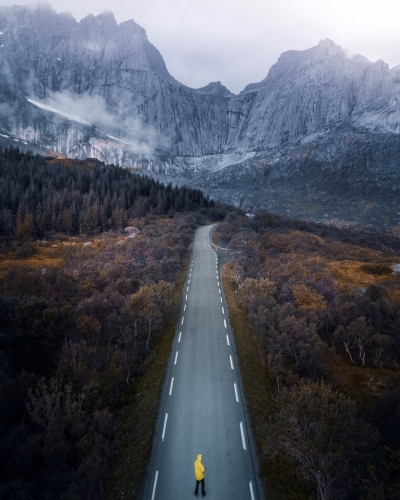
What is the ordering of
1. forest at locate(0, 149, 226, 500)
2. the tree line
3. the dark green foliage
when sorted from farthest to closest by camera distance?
the tree line < forest at locate(0, 149, 226, 500) < the dark green foliage

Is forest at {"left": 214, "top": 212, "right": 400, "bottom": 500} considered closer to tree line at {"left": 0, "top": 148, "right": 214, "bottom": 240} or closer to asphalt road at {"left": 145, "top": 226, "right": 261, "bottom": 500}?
asphalt road at {"left": 145, "top": 226, "right": 261, "bottom": 500}

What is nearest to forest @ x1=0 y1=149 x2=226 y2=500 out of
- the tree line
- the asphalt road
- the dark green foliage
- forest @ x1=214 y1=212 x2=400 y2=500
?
the dark green foliage

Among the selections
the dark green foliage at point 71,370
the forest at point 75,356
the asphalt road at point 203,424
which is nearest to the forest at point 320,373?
the asphalt road at point 203,424

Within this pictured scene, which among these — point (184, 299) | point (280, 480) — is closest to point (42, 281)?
point (184, 299)

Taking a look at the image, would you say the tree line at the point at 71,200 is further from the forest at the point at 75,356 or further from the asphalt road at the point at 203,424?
the asphalt road at the point at 203,424

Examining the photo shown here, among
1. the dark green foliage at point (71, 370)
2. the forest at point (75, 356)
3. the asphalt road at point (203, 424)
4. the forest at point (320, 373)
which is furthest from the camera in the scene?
the asphalt road at point (203, 424)

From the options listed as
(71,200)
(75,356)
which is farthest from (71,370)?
(71,200)

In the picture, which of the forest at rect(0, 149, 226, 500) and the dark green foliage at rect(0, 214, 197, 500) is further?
the forest at rect(0, 149, 226, 500)

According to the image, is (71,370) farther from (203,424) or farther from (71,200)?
(71,200)
